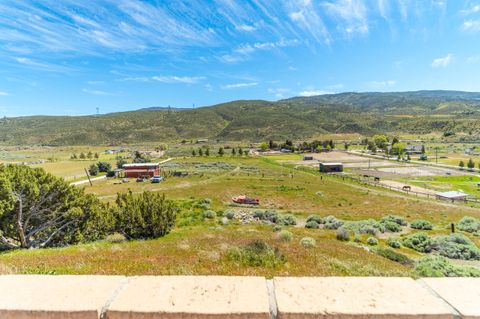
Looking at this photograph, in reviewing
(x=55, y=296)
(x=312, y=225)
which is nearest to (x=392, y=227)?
(x=312, y=225)

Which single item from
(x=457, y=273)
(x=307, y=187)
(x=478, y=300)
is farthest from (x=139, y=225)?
(x=307, y=187)

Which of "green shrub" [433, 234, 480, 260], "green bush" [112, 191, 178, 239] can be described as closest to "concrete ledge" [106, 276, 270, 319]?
"green bush" [112, 191, 178, 239]

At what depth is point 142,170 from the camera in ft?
222

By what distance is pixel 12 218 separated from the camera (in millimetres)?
14000

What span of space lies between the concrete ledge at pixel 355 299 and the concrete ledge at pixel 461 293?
→ 0.11m

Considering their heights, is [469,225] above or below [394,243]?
below

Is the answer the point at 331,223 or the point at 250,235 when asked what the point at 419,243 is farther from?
the point at 250,235

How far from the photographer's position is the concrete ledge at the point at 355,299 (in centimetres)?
198

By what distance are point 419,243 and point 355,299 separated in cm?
2335

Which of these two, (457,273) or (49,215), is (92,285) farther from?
(49,215)

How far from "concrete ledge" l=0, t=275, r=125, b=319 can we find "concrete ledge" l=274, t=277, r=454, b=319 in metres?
1.43

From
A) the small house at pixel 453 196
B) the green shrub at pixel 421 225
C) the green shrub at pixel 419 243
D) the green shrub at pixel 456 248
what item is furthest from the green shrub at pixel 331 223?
the small house at pixel 453 196

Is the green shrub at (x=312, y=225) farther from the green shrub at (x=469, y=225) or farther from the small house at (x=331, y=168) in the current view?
the small house at (x=331, y=168)

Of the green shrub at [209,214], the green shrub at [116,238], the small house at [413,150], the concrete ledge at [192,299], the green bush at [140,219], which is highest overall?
the concrete ledge at [192,299]
